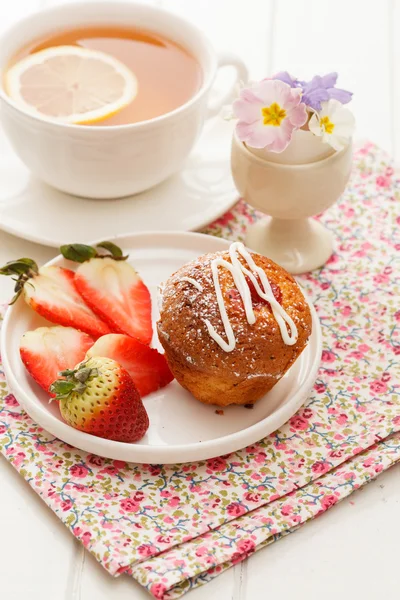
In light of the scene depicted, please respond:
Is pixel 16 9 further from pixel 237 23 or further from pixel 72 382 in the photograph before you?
pixel 72 382

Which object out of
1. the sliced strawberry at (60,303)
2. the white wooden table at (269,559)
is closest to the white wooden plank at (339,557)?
the white wooden table at (269,559)

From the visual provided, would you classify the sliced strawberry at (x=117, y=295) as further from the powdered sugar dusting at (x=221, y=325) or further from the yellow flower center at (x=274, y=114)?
the yellow flower center at (x=274, y=114)

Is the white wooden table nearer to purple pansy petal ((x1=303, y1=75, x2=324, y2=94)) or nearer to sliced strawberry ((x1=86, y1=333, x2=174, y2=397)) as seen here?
sliced strawberry ((x1=86, y1=333, x2=174, y2=397))

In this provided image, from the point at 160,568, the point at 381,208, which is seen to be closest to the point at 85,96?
the point at 381,208

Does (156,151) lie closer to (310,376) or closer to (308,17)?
(310,376)

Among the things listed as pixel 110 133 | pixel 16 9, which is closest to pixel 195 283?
pixel 110 133
